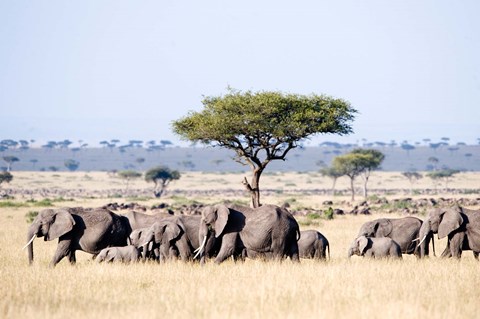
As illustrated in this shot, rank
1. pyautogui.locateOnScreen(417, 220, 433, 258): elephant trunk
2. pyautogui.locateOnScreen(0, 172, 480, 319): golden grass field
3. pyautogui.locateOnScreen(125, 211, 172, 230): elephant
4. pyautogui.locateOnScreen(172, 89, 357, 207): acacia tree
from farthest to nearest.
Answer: pyautogui.locateOnScreen(172, 89, 357, 207): acacia tree → pyautogui.locateOnScreen(125, 211, 172, 230): elephant → pyautogui.locateOnScreen(417, 220, 433, 258): elephant trunk → pyautogui.locateOnScreen(0, 172, 480, 319): golden grass field

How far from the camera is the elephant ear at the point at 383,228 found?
25.6m

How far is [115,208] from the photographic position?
51.6 m

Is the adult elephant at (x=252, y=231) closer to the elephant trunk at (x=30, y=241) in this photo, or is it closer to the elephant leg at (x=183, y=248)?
the elephant leg at (x=183, y=248)

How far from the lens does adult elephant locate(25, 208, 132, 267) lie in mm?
22203

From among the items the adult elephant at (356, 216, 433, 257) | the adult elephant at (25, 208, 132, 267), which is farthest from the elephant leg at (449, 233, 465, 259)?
the adult elephant at (25, 208, 132, 267)

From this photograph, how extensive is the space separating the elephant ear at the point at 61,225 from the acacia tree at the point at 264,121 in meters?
16.8

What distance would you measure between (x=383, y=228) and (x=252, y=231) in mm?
5293

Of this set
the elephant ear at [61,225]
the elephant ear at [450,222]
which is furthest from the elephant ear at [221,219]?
the elephant ear at [450,222]

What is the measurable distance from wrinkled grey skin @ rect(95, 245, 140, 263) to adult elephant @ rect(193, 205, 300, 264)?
5.48ft

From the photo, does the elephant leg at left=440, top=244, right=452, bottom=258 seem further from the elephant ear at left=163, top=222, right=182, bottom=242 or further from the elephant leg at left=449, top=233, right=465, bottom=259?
the elephant ear at left=163, top=222, right=182, bottom=242

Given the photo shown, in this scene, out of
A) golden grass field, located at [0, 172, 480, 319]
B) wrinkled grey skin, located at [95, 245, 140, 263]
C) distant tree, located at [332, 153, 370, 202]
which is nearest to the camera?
golden grass field, located at [0, 172, 480, 319]

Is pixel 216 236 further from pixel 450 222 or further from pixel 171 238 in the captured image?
pixel 450 222

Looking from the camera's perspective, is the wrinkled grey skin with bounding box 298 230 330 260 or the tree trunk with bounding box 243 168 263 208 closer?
the wrinkled grey skin with bounding box 298 230 330 260

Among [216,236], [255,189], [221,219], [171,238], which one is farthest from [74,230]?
[255,189]
